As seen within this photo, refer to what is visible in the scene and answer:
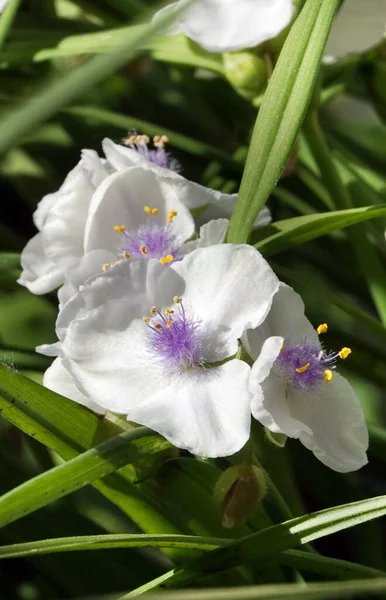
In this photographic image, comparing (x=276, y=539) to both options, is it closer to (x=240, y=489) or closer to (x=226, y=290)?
(x=240, y=489)

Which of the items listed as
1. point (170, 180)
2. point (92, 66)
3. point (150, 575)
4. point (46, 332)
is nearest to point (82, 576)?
point (150, 575)

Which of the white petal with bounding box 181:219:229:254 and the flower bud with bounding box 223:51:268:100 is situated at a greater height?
the flower bud with bounding box 223:51:268:100

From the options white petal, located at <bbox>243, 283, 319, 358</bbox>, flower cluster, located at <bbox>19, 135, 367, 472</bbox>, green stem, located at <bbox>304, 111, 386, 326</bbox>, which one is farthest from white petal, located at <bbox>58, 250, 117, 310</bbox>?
green stem, located at <bbox>304, 111, 386, 326</bbox>

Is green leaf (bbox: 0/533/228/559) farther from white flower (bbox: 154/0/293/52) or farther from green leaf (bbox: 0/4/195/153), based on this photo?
white flower (bbox: 154/0/293/52)

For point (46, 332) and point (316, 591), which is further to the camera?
point (46, 332)

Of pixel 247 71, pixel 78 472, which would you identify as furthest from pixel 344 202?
pixel 78 472

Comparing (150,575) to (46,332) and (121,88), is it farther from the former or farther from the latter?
(121,88)
